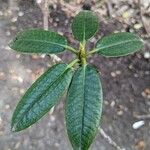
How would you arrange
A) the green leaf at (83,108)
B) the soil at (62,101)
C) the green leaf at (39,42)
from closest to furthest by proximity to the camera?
the green leaf at (83,108)
the green leaf at (39,42)
the soil at (62,101)

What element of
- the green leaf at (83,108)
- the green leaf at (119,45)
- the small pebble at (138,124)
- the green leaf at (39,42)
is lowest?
the small pebble at (138,124)

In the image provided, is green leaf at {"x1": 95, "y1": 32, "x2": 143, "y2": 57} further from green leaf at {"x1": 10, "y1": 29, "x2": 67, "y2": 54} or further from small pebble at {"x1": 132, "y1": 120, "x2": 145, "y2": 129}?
small pebble at {"x1": 132, "y1": 120, "x2": 145, "y2": 129}

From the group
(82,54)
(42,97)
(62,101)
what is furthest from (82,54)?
(62,101)

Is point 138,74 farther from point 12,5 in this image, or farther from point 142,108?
point 12,5

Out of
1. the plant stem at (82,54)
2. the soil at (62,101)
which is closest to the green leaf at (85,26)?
the plant stem at (82,54)

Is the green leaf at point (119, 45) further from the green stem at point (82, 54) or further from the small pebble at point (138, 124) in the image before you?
the small pebble at point (138, 124)

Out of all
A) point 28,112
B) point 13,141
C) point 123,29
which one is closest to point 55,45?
point 28,112

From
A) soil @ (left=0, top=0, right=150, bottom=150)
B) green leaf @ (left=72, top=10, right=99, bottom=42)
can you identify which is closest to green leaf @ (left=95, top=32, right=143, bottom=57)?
green leaf @ (left=72, top=10, right=99, bottom=42)
